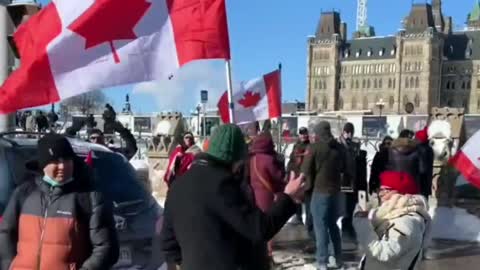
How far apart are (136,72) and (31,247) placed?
2.48m

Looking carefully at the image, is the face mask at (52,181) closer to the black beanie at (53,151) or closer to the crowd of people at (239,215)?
the black beanie at (53,151)

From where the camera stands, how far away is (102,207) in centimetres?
385

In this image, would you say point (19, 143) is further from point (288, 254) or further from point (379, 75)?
point (379, 75)

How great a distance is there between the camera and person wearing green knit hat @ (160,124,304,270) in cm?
339

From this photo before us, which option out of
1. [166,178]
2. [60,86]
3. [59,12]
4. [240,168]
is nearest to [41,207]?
[240,168]

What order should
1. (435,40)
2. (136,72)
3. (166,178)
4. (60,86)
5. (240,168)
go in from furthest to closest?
(435,40), (166,178), (136,72), (60,86), (240,168)

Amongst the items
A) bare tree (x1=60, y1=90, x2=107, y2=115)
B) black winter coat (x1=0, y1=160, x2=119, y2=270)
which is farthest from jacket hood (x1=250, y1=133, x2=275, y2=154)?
bare tree (x1=60, y1=90, x2=107, y2=115)

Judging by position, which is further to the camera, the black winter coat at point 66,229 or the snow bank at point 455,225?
the snow bank at point 455,225

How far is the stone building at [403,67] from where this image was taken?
14800 cm

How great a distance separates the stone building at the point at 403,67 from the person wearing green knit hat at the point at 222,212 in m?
142

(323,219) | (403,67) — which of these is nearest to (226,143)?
(323,219)

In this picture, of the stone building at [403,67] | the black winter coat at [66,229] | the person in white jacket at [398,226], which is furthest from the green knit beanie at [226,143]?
the stone building at [403,67]

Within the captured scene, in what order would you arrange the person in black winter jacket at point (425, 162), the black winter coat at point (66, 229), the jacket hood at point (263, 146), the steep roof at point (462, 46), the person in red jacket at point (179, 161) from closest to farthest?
the black winter coat at point (66, 229) → the jacket hood at point (263, 146) → the person in red jacket at point (179, 161) → the person in black winter jacket at point (425, 162) → the steep roof at point (462, 46)

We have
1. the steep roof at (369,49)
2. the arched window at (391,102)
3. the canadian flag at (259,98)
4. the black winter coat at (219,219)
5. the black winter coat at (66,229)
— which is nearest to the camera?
the black winter coat at (219,219)
